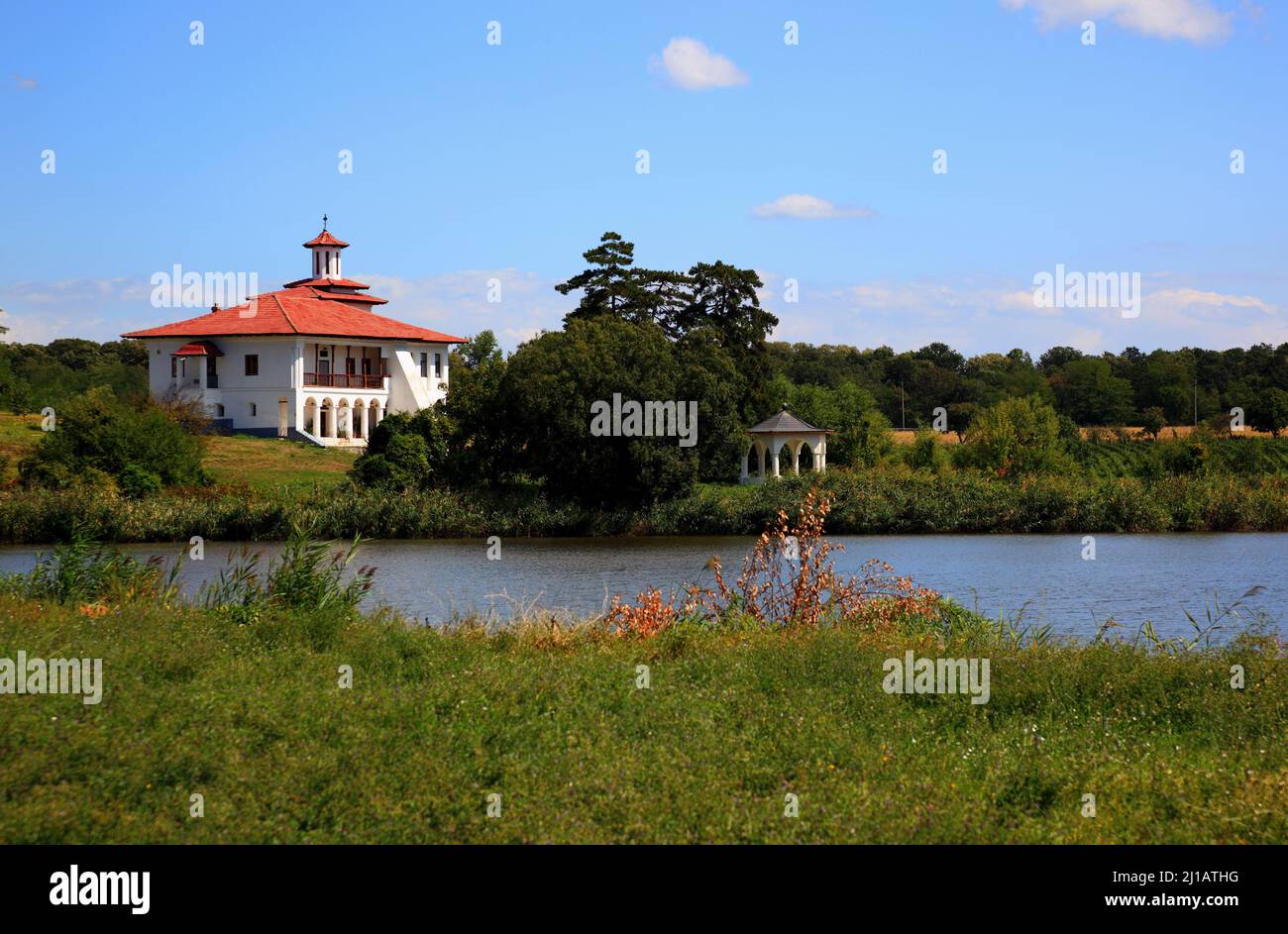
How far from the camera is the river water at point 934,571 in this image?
2203 cm

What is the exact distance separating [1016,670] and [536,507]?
3251cm

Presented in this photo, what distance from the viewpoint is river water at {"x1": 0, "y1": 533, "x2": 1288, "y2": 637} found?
72.3 feet

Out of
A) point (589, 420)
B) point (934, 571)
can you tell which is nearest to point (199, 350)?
point (589, 420)

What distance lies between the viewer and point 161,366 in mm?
68812

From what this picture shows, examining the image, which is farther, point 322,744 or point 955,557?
point 955,557

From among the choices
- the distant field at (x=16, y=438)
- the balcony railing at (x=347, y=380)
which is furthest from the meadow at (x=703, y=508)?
the balcony railing at (x=347, y=380)

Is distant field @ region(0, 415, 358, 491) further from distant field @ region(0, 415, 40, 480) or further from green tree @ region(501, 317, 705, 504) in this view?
green tree @ region(501, 317, 705, 504)

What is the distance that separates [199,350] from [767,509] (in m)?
36.6

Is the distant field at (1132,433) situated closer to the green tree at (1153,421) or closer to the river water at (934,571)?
the green tree at (1153,421)

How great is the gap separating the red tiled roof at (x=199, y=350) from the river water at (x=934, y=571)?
30.2 m

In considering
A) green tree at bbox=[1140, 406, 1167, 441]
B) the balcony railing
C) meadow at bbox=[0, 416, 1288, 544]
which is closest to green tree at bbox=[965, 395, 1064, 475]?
meadow at bbox=[0, 416, 1288, 544]
